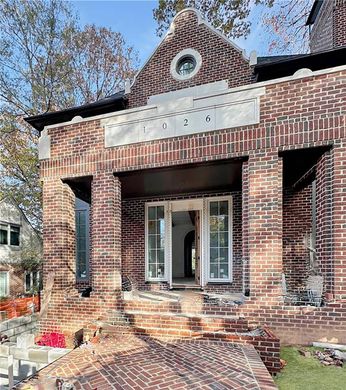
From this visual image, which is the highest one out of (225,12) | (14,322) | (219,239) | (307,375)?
(225,12)

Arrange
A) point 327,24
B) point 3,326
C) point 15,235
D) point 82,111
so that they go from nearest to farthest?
1. point 3,326
2. point 82,111
3. point 327,24
4. point 15,235

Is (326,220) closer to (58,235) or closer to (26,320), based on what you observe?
(58,235)

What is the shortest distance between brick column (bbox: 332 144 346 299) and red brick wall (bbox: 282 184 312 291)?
8.79 ft

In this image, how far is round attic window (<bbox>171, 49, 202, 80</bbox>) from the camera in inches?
317

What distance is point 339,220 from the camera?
4.70 meters

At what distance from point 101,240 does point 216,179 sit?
3.02 metres

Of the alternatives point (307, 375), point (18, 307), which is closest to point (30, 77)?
point (18, 307)

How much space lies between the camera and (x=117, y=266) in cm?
601

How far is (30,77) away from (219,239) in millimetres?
13596

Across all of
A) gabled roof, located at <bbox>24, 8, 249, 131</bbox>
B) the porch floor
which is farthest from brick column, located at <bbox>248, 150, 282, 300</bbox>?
gabled roof, located at <bbox>24, 8, 249, 131</bbox>

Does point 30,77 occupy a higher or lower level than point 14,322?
higher

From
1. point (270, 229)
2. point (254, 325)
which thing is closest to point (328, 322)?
point (254, 325)

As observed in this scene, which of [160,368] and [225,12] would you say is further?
[225,12]

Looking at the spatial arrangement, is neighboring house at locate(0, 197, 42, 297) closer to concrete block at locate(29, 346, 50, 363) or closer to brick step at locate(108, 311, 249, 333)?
concrete block at locate(29, 346, 50, 363)
